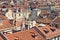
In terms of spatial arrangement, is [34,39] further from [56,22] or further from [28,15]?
[28,15]

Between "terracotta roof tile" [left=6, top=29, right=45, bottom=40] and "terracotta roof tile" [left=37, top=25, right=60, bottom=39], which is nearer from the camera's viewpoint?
"terracotta roof tile" [left=6, top=29, right=45, bottom=40]

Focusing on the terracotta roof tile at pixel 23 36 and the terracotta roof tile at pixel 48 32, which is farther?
the terracotta roof tile at pixel 48 32

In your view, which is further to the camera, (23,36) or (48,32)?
(48,32)

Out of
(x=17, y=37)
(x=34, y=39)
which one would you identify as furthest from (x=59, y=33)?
(x=17, y=37)

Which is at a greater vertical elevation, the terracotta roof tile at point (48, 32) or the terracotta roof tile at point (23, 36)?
the terracotta roof tile at point (23, 36)

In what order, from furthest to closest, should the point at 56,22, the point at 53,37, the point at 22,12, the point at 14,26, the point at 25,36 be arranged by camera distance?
1. the point at 22,12
2. the point at 56,22
3. the point at 14,26
4. the point at 53,37
5. the point at 25,36

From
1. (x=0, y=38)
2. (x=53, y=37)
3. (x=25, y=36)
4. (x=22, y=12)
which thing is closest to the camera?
(x=0, y=38)

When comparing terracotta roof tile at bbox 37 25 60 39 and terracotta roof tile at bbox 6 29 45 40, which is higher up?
terracotta roof tile at bbox 6 29 45 40

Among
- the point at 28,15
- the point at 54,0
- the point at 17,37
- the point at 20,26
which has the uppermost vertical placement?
the point at 17,37

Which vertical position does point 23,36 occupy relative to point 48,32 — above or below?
above

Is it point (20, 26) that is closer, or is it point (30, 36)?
point (30, 36)

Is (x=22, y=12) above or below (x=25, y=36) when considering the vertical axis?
below
